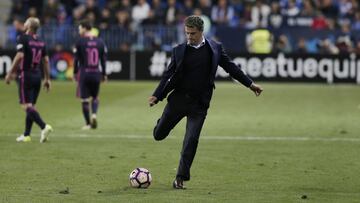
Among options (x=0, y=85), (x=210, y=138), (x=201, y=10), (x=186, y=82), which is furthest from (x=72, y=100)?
(x=186, y=82)

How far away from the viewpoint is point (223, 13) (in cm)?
3641

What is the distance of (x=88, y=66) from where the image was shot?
1928 centimetres

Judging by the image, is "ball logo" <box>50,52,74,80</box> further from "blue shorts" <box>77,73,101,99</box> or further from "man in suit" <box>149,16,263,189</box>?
"man in suit" <box>149,16,263,189</box>

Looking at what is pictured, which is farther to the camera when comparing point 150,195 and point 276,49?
point 276,49

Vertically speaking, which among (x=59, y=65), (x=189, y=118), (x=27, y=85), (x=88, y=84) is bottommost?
(x=59, y=65)

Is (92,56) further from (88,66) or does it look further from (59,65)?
(59,65)

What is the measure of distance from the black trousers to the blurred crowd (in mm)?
23261

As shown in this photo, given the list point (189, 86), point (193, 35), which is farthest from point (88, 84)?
point (193, 35)

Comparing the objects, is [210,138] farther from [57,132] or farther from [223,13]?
[223,13]

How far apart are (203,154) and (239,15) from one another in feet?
74.5

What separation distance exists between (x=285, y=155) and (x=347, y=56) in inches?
762

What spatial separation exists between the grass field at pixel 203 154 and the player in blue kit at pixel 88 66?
1.38 ft

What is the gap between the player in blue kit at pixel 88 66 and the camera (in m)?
19.1

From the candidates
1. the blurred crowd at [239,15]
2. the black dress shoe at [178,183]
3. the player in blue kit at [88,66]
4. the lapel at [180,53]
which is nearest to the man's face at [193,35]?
the lapel at [180,53]
